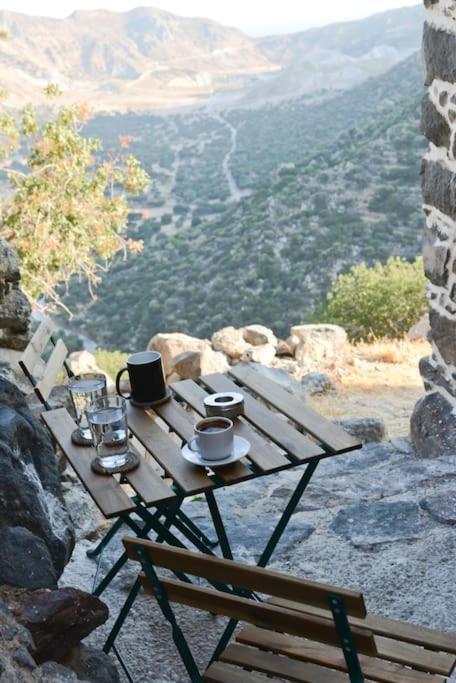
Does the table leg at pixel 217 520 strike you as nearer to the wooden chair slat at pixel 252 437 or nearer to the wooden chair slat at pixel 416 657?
the wooden chair slat at pixel 252 437

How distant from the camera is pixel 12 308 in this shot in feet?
10.4

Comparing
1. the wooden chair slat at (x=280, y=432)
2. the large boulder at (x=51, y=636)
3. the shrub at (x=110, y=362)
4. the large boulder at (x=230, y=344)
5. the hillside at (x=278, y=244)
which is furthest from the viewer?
the hillside at (x=278, y=244)

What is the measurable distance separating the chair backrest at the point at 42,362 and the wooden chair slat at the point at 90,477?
22 cm

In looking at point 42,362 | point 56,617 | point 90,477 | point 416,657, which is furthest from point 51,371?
point 416,657

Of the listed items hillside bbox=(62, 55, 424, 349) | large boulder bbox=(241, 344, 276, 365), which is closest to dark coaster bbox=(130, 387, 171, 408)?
large boulder bbox=(241, 344, 276, 365)

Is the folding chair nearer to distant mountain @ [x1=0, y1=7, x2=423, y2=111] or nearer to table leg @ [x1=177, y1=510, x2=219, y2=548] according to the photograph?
table leg @ [x1=177, y1=510, x2=219, y2=548]

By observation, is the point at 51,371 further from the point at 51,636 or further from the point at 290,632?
the point at 290,632

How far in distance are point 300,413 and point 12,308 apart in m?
1.30

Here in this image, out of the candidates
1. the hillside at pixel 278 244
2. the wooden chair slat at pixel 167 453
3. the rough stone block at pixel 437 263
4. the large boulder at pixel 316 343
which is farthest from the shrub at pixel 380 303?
the wooden chair slat at pixel 167 453

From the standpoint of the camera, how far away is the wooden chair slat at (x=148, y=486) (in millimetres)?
2014

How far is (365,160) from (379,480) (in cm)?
1602

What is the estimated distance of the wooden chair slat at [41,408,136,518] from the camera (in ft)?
6.57

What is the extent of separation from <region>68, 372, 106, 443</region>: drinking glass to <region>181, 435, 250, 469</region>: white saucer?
33cm

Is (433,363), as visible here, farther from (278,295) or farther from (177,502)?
(278,295)
